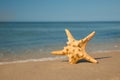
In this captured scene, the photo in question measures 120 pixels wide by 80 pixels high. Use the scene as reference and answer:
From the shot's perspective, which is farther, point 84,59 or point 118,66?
point 84,59

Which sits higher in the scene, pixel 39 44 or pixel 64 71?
pixel 64 71

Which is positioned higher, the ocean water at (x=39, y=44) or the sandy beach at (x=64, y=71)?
the sandy beach at (x=64, y=71)

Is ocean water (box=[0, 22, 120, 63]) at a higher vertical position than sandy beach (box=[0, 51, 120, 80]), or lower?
lower

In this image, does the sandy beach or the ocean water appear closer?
the sandy beach

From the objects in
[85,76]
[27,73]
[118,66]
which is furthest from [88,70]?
[27,73]

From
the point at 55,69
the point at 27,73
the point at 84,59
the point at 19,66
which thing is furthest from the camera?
the point at 84,59

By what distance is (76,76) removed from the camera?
498 cm

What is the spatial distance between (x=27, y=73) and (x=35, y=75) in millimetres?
262

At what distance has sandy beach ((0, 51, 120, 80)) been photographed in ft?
16.1

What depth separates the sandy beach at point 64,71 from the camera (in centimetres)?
491

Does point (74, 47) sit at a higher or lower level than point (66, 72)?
higher

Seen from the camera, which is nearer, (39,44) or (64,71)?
(64,71)

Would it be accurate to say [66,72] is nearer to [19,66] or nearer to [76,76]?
[76,76]

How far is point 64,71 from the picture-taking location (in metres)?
5.36
